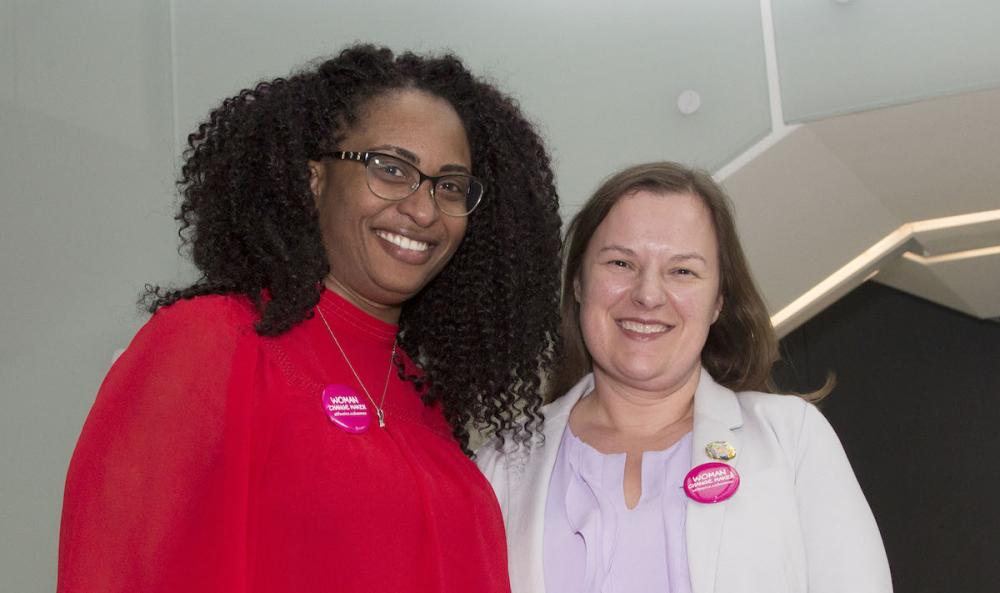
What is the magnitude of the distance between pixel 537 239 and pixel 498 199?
0.14 metres

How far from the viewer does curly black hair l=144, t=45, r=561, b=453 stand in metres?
2.03

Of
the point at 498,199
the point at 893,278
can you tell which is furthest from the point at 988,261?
the point at 498,199

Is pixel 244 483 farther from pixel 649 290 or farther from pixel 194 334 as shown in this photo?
pixel 649 290

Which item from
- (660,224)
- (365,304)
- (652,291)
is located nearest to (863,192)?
(660,224)

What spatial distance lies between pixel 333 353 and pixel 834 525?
1017 millimetres

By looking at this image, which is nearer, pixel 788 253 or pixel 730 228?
pixel 730 228

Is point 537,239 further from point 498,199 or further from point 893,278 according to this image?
point 893,278

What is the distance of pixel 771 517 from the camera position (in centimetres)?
216

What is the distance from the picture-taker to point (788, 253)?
428 centimetres

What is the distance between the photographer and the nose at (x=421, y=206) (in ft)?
6.88

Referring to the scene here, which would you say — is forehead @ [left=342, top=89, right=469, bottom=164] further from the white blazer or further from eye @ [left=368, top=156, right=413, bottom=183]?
the white blazer

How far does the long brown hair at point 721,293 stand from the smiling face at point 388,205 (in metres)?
0.46

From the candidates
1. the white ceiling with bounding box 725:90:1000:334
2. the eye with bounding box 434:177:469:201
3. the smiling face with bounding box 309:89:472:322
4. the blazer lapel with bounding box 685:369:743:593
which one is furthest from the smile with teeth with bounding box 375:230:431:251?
the white ceiling with bounding box 725:90:1000:334

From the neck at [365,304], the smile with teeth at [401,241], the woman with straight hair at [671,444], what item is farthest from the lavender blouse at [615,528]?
the smile with teeth at [401,241]
